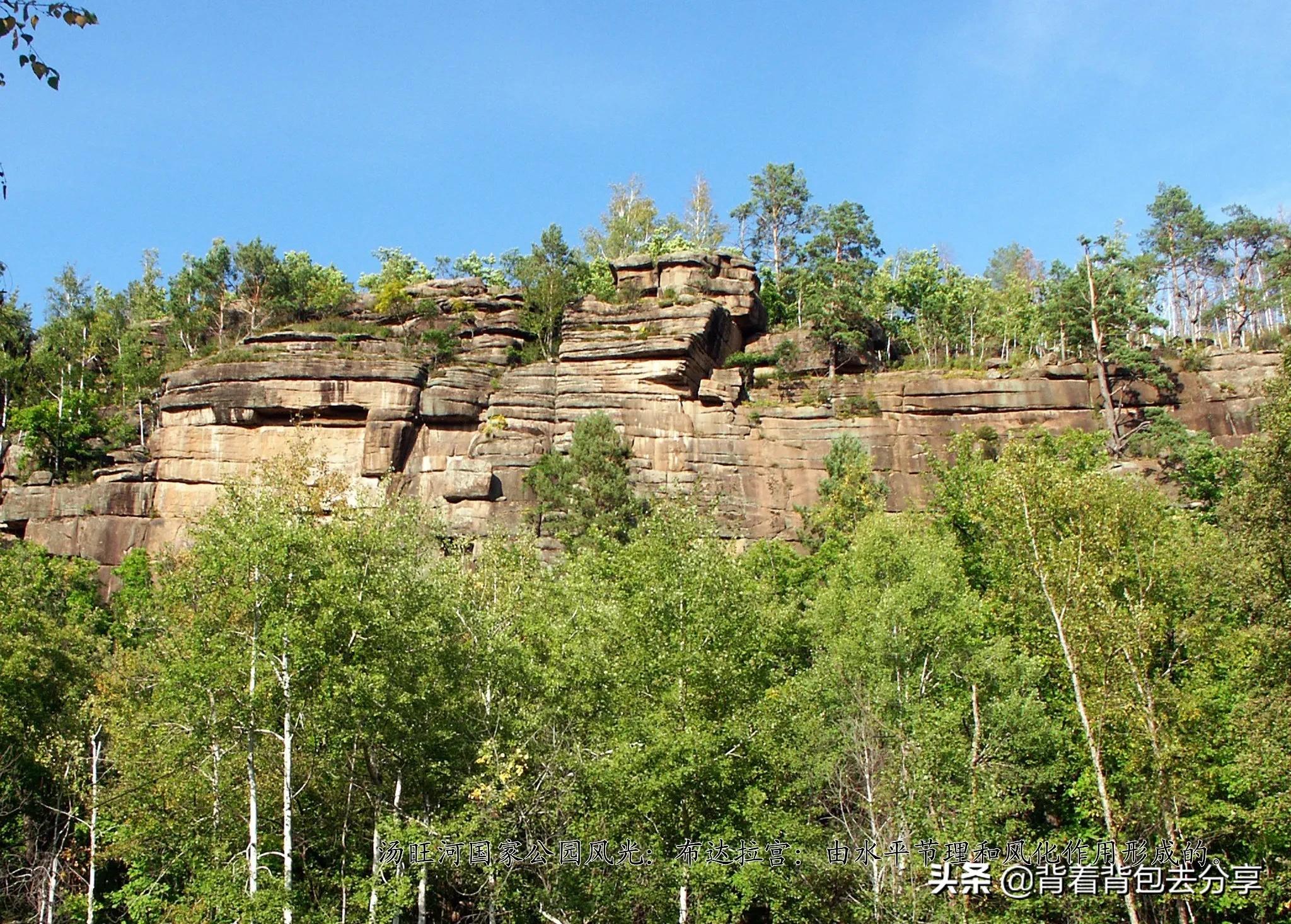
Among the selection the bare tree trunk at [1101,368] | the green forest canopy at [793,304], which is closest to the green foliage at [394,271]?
the green forest canopy at [793,304]

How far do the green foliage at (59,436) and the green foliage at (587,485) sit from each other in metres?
23.9

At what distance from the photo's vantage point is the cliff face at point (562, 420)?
48750 millimetres

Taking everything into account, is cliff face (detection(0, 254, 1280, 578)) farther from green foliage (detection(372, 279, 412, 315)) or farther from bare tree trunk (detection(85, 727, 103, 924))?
bare tree trunk (detection(85, 727, 103, 924))

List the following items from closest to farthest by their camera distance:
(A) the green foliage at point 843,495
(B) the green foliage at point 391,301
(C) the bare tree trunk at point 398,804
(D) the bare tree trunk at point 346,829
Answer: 1. (C) the bare tree trunk at point 398,804
2. (D) the bare tree trunk at point 346,829
3. (A) the green foliage at point 843,495
4. (B) the green foliage at point 391,301

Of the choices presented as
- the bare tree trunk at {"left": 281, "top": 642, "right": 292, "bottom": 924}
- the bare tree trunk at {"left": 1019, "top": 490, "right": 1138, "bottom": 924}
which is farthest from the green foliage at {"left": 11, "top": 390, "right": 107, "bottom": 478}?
the bare tree trunk at {"left": 1019, "top": 490, "right": 1138, "bottom": 924}

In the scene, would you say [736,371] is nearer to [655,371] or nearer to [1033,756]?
[655,371]

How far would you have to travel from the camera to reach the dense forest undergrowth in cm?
2066

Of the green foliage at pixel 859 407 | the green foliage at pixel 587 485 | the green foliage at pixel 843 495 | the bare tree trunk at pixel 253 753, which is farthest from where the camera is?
the green foliage at pixel 859 407

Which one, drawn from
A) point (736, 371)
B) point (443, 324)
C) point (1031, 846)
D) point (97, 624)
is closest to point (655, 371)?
point (736, 371)

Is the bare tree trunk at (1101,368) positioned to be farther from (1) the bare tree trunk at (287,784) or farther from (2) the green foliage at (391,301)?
(1) the bare tree trunk at (287,784)

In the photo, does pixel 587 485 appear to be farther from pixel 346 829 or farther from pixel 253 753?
pixel 253 753

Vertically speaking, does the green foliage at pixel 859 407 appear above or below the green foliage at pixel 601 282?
below

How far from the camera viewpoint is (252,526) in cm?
2170

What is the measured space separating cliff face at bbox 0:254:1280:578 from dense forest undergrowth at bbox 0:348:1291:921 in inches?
817
